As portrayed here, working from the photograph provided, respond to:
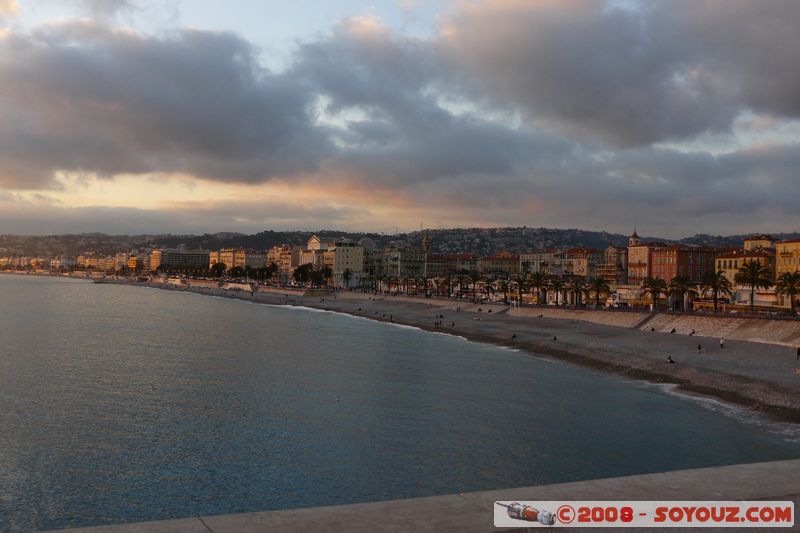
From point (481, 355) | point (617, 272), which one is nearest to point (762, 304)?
point (481, 355)

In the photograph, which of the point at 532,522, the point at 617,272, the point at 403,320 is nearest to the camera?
the point at 532,522

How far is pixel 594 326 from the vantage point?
71.2m

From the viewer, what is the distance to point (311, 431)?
2739cm

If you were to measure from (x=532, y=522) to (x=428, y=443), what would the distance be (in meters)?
14.5

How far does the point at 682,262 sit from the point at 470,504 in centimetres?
12131

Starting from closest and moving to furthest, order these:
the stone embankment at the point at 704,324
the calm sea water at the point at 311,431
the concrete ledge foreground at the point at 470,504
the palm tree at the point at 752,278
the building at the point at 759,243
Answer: the concrete ledge foreground at the point at 470,504 < the calm sea water at the point at 311,431 < the stone embankment at the point at 704,324 < the palm tree at the point at 752,278 < the building at the point at 759,243

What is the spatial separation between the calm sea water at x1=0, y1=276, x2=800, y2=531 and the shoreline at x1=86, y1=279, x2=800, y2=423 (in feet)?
6.89

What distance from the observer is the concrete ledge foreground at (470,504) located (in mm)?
10781

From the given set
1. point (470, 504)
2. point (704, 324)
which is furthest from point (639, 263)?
point (470, 504)

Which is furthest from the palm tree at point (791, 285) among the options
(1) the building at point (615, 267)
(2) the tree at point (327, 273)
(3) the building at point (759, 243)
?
(2) the tree at point (327, 273)

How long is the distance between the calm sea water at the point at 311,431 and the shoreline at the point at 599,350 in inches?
82.7

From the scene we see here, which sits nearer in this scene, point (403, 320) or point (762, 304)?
point (762, 304)

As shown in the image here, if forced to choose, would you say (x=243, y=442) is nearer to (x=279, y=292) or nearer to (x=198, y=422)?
(x=198, y=422)

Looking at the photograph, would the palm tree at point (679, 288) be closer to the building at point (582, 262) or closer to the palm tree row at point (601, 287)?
the palm tree row at point (601, 287)
